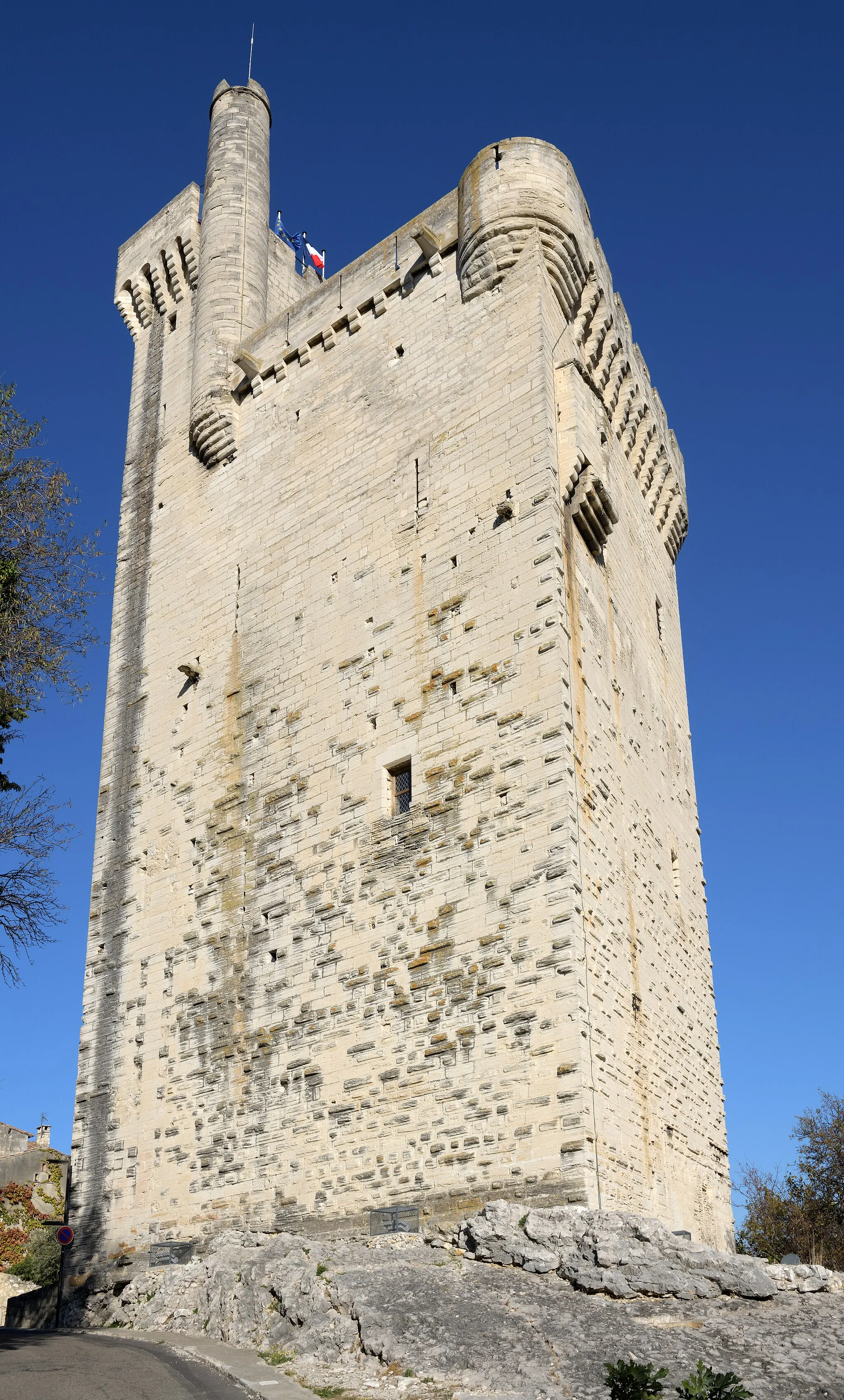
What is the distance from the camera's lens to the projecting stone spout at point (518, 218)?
46.4ft

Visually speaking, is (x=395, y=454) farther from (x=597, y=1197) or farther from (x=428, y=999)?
(x=597, y=1197)

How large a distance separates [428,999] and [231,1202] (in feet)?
9.95

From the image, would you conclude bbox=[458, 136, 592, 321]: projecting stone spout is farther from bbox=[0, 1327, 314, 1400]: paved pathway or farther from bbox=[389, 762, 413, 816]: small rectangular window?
bbox=[0, 1327, 314, 1400]: paved pathway

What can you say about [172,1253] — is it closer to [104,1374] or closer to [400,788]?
[104,1374]

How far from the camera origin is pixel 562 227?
1425 cm

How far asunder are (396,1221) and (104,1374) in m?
3.39

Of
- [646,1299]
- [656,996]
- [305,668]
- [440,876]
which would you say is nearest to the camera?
[646,1299]

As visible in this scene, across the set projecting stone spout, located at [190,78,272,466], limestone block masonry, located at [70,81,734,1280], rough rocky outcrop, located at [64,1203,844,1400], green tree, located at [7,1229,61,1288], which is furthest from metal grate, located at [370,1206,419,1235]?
green tree, located at [7,1229,61,1288]

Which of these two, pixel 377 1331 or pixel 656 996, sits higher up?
pixel 656 996

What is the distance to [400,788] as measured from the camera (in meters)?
13.0

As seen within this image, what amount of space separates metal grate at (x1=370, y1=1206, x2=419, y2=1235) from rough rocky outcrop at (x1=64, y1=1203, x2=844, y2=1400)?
43 cm

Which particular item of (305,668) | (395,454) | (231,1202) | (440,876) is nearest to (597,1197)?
(440,876)

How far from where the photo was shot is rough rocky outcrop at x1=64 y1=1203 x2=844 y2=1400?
24.6 ft

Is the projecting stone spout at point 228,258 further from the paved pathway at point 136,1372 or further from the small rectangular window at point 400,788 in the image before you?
the paved pathway at point 136,1372
